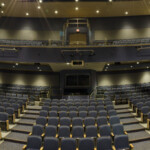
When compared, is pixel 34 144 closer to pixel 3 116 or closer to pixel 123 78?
pixel 3 116

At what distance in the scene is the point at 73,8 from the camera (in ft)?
29.0

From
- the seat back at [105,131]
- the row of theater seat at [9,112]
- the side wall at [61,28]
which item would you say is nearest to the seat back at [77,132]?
the seat back at [105,131]

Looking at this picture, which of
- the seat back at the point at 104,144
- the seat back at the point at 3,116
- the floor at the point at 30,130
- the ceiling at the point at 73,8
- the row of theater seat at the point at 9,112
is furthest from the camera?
the ceiling at the point at 73,8

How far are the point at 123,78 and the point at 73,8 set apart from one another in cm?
499

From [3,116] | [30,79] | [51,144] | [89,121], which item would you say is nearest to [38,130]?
[51,144]

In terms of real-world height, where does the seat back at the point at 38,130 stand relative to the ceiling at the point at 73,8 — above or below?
below

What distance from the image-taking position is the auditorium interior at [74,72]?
4109mm

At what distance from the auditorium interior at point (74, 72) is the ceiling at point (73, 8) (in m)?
0.05

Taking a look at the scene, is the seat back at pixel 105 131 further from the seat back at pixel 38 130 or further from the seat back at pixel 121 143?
the seat back at pixel 38 130

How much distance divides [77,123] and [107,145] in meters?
1.19

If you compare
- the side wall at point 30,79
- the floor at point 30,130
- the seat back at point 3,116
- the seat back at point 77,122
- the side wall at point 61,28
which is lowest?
the floor at point 30,130

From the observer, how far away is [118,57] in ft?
22.5

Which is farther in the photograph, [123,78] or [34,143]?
[123,78]

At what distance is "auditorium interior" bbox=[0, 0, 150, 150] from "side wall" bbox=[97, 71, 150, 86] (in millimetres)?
58
